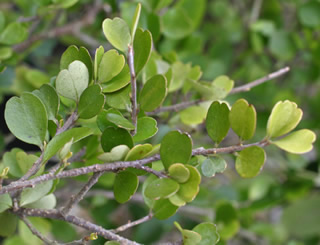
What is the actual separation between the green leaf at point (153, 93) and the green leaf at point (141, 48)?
2cm

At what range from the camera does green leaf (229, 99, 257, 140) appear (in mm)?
418

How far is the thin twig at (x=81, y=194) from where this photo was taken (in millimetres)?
416

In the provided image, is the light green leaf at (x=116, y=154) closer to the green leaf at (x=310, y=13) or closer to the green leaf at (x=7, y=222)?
the green leaf at (x=7, y=222)

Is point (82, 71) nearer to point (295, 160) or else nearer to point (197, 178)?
point (197, 178)

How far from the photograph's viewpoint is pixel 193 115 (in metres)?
0.58

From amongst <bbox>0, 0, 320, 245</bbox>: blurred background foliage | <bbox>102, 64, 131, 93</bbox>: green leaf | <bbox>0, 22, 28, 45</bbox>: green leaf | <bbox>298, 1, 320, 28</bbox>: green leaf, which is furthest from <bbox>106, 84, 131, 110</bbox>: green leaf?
<bbox>298, 1, 320, 28</bbox>: green leaf

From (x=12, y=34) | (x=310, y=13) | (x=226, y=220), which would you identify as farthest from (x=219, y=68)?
(x=12, y=34)

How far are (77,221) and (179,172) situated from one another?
0.42 feet

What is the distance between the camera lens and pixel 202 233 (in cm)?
44

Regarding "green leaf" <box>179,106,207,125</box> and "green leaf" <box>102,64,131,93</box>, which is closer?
"green leaf" <box>102,64,131,93</box>

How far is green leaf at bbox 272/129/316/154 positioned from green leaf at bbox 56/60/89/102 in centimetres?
22

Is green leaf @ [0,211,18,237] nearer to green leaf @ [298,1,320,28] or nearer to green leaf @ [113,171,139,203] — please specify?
green leaf @ [113,171,139,203]

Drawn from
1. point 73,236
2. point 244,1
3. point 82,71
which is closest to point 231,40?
point 244,1

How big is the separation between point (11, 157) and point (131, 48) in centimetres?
21
